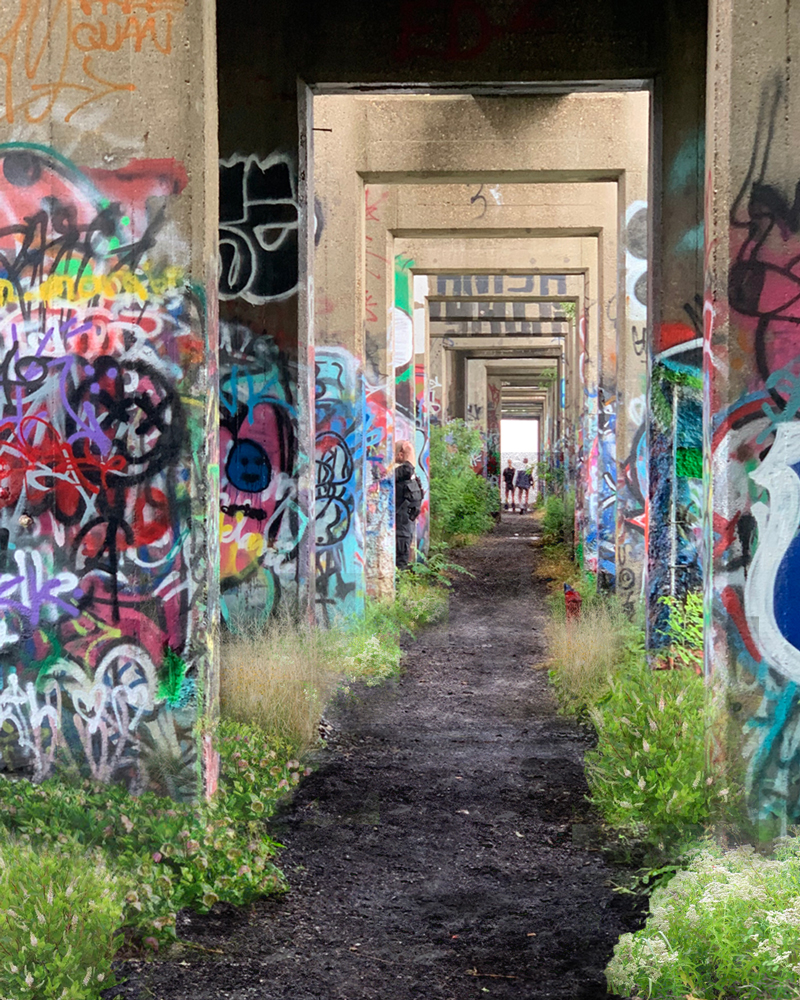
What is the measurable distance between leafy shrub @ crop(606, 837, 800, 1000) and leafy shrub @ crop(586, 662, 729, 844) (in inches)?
29.1

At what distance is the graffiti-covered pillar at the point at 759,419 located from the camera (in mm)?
4613

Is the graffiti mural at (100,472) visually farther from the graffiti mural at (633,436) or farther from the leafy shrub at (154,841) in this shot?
the graffiti mural at (633,436)

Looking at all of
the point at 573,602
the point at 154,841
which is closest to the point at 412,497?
the point at 573,602

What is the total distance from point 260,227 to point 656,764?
16.7 ft

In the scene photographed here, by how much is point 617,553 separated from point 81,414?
6.88 meters

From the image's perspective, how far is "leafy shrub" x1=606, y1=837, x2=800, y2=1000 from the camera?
3.41 metres

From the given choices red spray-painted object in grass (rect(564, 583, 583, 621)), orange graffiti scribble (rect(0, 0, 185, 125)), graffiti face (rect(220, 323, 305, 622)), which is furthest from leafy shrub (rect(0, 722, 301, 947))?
red spray-painted object in grass (rect(564, 583, 583, 621))

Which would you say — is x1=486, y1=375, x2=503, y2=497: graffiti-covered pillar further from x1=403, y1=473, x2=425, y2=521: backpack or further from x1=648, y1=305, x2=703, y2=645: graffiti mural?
x1=648, y1=305, x2=703, y2=645: graffiti mural

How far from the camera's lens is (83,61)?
4.89 m

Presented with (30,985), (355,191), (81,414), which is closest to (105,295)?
(81,414)

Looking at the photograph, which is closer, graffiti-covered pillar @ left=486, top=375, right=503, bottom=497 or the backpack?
the backpack

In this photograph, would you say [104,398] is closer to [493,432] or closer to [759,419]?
[759,419]

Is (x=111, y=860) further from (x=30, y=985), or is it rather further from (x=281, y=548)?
(x=281, y=548)

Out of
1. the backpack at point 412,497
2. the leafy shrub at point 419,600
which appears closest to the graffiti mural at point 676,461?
the leafy shrub at point 419,600
